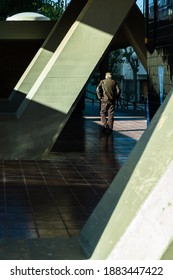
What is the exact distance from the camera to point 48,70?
13.3 metres

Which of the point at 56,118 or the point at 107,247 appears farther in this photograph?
the point at 56,118

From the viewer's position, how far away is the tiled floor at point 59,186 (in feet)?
24.4

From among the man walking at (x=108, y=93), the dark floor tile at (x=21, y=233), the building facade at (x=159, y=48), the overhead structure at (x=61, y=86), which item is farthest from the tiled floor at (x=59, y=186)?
the building facade at (x=159, y=48)

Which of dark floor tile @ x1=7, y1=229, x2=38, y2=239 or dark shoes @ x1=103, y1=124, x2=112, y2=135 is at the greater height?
dark floor tile @ x1=7, y1=229, x2=38, y2=239

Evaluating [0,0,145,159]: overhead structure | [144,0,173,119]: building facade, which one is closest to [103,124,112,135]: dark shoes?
[0,0,145,159]: overhead structure

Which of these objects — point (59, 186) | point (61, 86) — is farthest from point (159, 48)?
point (61, 86)

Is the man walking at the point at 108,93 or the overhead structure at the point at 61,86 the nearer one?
the overhead structure at the point at 61,86

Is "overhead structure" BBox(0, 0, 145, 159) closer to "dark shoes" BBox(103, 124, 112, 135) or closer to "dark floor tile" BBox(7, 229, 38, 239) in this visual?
"dark shoes" BBox(103, 124, 112, 135)

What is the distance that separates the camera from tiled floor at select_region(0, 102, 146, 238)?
Answer: 7.45 m

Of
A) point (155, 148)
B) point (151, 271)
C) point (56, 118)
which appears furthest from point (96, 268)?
point (56, 118)

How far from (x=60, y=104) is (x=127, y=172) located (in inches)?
316

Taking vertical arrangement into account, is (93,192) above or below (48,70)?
below

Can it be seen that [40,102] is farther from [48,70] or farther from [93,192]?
[93,192]

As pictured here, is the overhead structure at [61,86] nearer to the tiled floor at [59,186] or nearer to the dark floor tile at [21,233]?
the tiled floor at [59,186]
